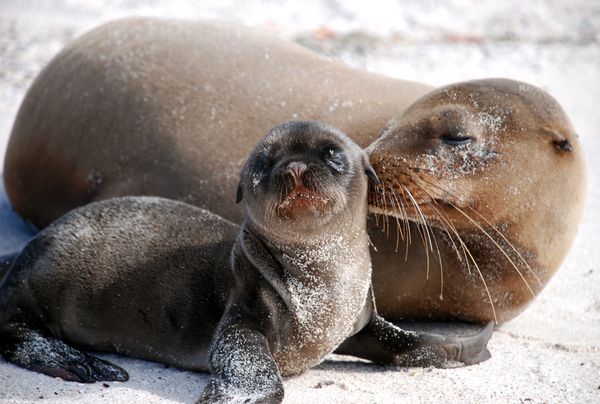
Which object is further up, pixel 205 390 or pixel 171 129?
pixel 171 129

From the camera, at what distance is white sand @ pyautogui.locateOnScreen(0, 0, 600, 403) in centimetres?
359

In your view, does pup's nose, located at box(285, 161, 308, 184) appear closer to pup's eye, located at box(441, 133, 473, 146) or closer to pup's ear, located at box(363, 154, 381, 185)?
pup's ear, located at box(363, 154, 381, 185)

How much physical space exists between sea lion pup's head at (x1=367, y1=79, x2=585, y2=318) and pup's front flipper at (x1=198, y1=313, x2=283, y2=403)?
2.60 feet

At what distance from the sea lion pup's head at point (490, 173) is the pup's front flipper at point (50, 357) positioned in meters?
1.24

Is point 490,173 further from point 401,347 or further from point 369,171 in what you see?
point 401,347

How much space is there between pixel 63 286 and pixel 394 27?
722 centimetres

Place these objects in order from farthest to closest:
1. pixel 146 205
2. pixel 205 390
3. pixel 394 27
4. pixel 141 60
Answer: pixel 394 27
pixel 141 60
pixel 146 205
pixel 205 390

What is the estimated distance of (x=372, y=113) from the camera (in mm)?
4773

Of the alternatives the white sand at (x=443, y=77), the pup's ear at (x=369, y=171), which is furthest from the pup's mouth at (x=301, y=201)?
the white sand at (x=443, y=77)

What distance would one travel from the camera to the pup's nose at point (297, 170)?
3318 mm

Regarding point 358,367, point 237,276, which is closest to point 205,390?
point 237,276

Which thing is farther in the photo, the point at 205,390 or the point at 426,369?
the point at 426,369

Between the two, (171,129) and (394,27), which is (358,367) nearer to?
(171,129)

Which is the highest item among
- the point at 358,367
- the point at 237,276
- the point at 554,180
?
the point at 554,180
